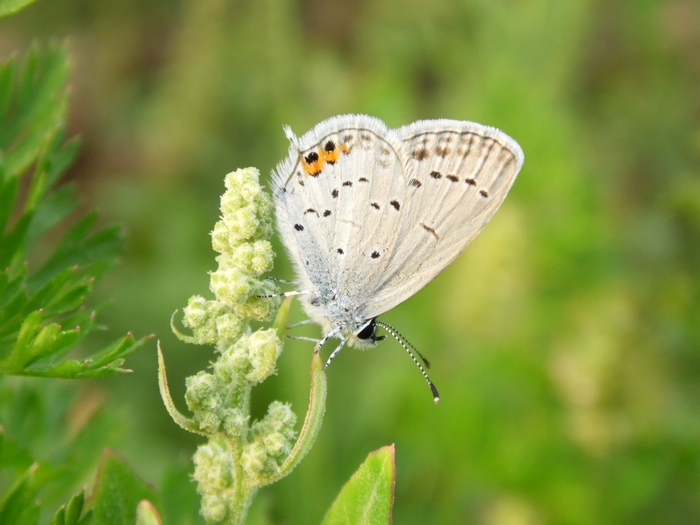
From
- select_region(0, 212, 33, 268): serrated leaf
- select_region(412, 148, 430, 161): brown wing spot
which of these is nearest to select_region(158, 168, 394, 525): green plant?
select_region(0, 212, 33, 268): serrated leaf

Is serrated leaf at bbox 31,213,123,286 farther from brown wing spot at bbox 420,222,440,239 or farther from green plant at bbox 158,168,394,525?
brown wing spot at bbox 420,222,440,239

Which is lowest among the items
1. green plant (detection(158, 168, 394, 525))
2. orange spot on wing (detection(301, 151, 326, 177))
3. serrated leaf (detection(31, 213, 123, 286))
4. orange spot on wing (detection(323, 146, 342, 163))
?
Result: green plant (detection(158, 168, 394, 525))

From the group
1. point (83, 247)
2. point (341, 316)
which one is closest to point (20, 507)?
point (83, 247)

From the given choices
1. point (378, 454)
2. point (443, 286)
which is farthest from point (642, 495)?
point (378, 454)

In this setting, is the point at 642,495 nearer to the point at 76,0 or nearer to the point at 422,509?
the point at 422,509

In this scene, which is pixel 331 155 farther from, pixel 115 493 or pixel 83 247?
pixel 115 493

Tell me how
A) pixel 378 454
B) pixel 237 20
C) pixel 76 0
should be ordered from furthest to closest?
pixel 76 0, pixel 237 20, pixel 378 454
